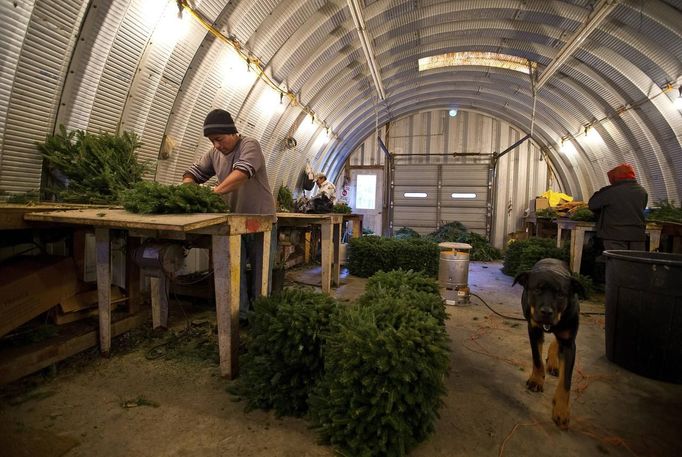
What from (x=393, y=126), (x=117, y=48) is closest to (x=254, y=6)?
(x=117, y=48)

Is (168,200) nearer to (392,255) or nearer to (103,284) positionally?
(103,284)

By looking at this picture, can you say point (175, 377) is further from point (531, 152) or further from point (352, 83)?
point (531, 152)

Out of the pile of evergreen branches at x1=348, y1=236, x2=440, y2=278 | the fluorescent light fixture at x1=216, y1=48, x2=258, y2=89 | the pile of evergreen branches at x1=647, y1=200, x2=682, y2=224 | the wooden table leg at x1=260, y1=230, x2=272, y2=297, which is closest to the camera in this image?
the wooden table leg at x1=260, y1=230, x2=272, y2=297

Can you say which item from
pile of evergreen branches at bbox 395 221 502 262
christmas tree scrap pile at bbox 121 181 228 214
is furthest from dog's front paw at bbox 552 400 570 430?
pile of evergreen branches at bbox 395 221 502 262

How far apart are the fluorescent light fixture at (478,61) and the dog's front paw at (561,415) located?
944cm

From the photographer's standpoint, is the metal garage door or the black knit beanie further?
the metal garage door

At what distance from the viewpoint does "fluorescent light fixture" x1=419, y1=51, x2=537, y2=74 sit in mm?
9297

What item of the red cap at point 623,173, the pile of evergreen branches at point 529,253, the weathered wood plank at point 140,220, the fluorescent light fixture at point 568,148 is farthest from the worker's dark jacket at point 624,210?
the weathered wood plank at point 140,220

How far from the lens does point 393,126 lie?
46.8ft

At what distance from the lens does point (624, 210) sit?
5.78 m

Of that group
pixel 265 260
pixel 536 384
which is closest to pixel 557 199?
pixel 536 384

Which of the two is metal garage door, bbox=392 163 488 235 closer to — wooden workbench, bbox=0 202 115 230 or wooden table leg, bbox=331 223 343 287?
wooden table leg, bbox=331 223 343 287

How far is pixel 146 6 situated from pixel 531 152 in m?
13.9

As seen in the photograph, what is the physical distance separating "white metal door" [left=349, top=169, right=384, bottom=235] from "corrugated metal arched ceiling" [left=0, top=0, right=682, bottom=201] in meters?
2.62
